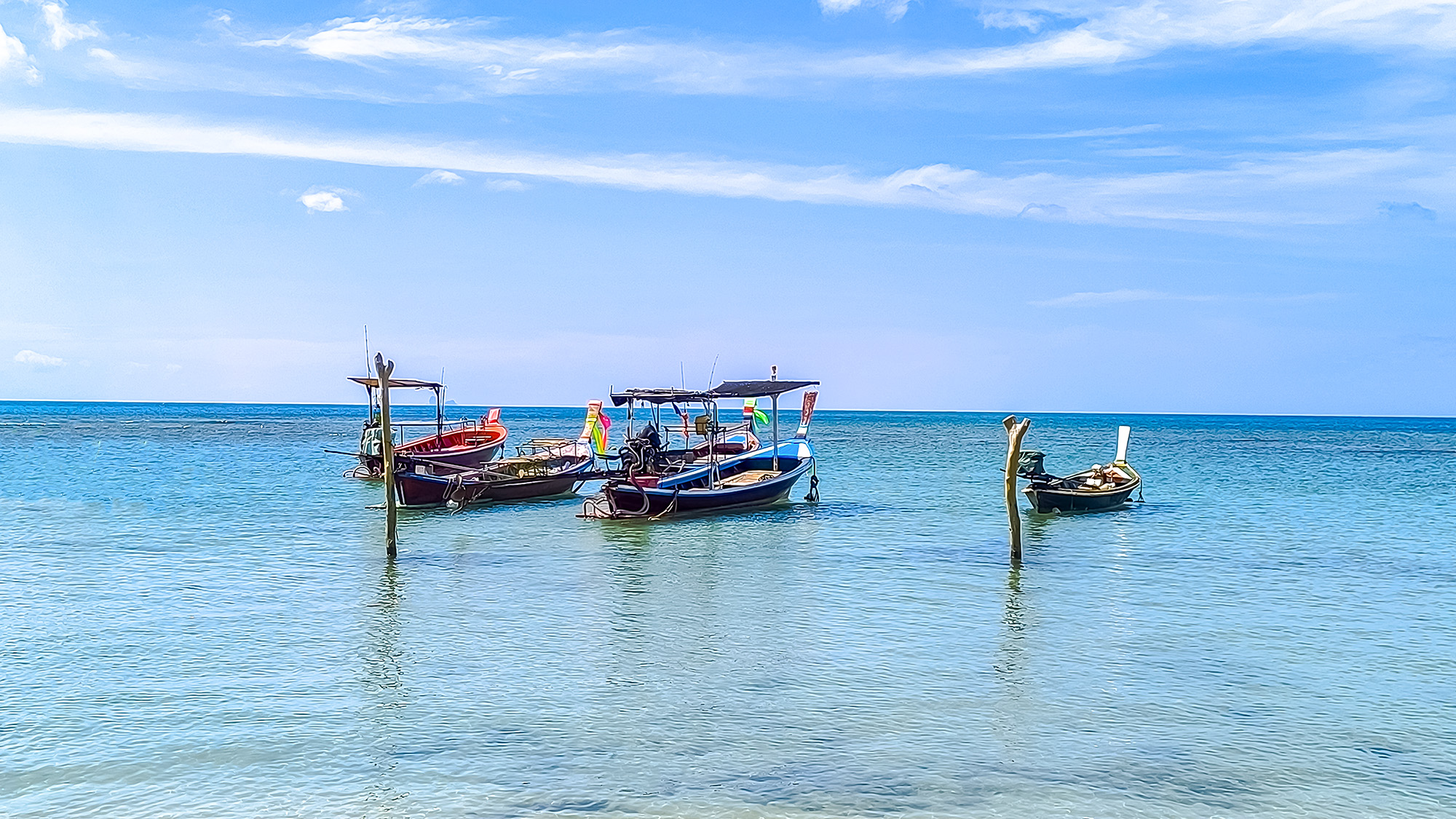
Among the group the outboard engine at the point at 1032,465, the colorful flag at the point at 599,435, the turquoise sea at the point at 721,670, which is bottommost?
the turquoise sea at the point at 721,670

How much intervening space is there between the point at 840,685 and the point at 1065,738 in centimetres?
286

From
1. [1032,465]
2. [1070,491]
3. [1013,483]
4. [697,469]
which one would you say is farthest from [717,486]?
[1013,483]

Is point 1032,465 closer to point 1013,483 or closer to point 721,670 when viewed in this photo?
point 1013,483

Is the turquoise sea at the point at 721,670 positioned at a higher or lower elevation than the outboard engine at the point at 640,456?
lower

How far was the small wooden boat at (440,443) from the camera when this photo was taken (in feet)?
138

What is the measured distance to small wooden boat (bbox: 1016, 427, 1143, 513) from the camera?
32844 millimetres

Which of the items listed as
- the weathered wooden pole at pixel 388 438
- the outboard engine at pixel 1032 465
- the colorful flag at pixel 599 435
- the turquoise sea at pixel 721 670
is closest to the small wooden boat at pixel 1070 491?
the outboard engine at pixel 1032 465

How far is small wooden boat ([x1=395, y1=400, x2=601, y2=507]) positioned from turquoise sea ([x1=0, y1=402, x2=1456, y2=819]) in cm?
327

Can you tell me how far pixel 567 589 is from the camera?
20.0m

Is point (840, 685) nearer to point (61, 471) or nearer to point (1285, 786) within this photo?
point (1285, 786)

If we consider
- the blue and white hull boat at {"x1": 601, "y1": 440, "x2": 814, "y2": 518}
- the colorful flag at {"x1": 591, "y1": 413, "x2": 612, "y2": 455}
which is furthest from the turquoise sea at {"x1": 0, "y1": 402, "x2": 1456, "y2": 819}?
the colorful flag at {"x1": 591, "y1": 413, "x2": 612, "y2": 455}

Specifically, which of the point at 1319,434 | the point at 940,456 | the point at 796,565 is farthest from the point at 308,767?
the point at 1319,434

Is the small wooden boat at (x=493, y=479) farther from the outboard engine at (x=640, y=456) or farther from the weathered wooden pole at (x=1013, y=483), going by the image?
the weathered wooden pole at (x=1013, y=483)

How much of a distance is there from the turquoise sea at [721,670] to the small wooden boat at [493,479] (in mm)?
3266
